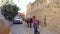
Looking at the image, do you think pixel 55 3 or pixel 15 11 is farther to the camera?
pixel 15 11

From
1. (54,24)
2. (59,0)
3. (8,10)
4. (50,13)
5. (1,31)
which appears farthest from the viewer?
(8,10)

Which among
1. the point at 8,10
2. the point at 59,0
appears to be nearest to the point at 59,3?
the point at 59,0

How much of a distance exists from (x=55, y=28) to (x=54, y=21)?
47.2 inches

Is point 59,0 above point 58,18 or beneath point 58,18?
above

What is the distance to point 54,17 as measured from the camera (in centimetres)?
2311

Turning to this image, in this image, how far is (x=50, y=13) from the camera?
2533 cm

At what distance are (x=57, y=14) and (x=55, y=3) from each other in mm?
1605

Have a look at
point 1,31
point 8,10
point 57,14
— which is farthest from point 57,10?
point 8,10

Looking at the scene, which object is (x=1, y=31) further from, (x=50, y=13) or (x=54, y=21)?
(x=50, y=13)

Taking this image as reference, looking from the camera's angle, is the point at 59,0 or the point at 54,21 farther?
the point at 54,21

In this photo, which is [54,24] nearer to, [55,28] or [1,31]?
[55,28]

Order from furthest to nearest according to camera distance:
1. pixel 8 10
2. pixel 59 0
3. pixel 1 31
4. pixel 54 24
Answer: pixel 8 10 → pixel 54 24 → pixel 59 0 → pixel 1 31

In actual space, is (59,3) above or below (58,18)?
above

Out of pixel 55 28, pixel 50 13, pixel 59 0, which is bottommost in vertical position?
pixel 55 28
